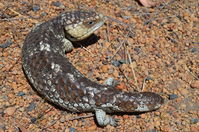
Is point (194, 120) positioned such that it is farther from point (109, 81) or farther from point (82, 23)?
point (82, 23)

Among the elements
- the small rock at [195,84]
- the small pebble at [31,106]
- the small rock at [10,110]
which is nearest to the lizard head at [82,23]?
the small pebble at [31,106]

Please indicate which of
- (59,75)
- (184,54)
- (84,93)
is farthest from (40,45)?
(184,54)

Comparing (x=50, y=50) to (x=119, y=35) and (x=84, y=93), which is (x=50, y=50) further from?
(x=119, y=35)

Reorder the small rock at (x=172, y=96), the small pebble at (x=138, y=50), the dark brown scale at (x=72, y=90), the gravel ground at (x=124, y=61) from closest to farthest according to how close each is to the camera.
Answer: the dark brown scale at (x=72, y=90)
the gravel ground at (x=124, y=61)
the small rock at (x=172, y=96)
the small pebble at (x=138, y=50)

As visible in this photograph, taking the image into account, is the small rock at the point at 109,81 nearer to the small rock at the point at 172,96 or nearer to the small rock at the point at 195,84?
the small rock at the point at 172,96

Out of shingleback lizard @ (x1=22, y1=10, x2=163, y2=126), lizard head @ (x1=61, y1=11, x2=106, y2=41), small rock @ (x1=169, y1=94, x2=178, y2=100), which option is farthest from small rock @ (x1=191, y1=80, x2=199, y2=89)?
lizard head @ (x1=61, y1=11, x2=106, y2=41)
